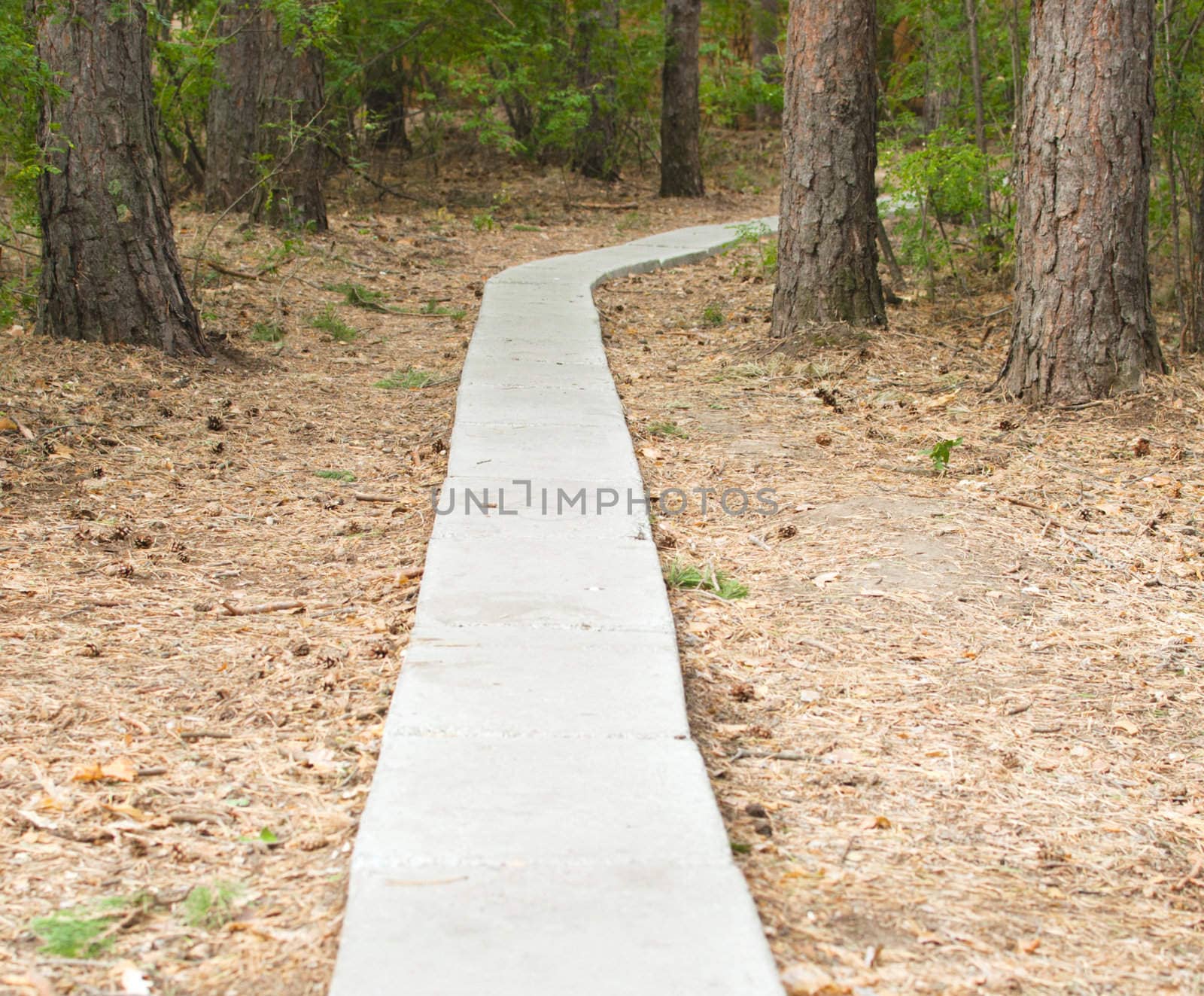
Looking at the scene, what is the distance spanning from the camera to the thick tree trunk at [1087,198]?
18.6 feet

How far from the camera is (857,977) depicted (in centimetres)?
218

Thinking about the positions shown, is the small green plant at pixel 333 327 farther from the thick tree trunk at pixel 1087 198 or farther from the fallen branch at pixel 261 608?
the fallen branch at pixel 261 608

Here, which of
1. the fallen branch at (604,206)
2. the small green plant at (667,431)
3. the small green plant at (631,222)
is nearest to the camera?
the small green plant at (667,431)

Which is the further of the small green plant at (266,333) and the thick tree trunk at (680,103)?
the thick tree trunk at (680,103)

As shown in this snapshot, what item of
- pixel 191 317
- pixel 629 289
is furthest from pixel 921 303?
pixel 191 317

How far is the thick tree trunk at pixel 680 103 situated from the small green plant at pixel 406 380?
916 centimetres

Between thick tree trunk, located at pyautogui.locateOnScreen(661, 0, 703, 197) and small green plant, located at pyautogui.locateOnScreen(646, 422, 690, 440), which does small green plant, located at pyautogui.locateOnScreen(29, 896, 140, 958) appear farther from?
thick tree trunk, located at pyautogui.locateOnScreen(661, 0, 703, 197)

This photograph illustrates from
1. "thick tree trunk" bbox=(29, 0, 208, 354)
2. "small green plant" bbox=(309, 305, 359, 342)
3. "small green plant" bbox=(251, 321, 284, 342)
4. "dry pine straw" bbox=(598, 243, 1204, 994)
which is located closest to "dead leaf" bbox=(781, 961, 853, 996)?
"dry pine straw" bbox=(598, 243, 1204, 994)

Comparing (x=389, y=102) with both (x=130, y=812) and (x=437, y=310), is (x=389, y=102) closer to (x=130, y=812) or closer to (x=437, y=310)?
(x=437, y=310)

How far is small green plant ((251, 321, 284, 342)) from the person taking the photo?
7.56 metres

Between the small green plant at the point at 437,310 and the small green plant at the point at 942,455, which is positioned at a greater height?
the small green plant at the point at 437,310

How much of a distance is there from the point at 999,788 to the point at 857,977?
888 mm

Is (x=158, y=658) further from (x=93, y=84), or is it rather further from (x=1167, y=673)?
(x=93, y=84)

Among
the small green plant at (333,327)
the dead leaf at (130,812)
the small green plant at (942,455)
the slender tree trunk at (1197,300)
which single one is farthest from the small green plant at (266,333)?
the slender tree trunk at (1197,300)
